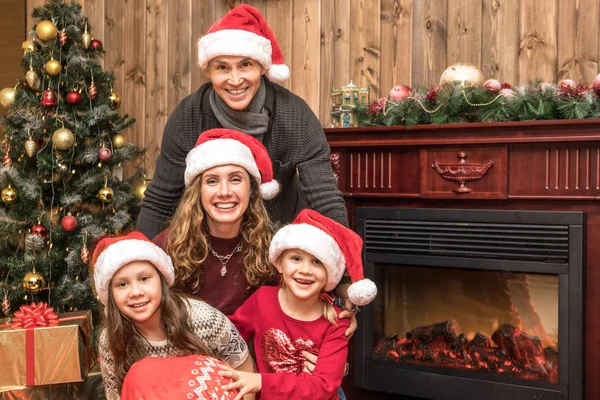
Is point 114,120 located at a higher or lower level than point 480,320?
higher

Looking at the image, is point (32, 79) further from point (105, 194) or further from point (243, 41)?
point (243, 41)

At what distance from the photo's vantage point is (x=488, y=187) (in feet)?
7.66

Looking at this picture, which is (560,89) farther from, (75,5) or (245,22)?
(75,5)

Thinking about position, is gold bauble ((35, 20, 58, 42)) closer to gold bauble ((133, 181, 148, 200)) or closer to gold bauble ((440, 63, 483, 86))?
gold bauble ((133, 181, 148, 200))

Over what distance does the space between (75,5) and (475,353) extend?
264 centimetres

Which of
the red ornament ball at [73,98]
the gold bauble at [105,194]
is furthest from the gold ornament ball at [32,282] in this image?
the red ornament ball at [73,98]

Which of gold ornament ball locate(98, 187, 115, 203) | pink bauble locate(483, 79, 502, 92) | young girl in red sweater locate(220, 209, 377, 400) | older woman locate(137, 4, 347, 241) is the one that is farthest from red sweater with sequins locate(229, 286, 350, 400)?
gold ornament ball locate(98, 187, 115, 203)

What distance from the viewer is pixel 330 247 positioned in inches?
66.9

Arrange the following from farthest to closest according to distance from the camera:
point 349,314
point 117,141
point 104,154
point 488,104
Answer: point 117,141 < point 104,154 < point 488,104 < point 349,314

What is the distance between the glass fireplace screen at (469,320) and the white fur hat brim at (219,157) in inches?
37.8

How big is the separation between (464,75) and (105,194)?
6.09 ft

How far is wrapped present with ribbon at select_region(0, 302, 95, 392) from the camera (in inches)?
78.5

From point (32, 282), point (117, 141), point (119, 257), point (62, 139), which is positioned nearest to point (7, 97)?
point (62, 139)

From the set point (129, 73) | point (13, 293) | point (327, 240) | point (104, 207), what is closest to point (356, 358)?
point (327, 240)
